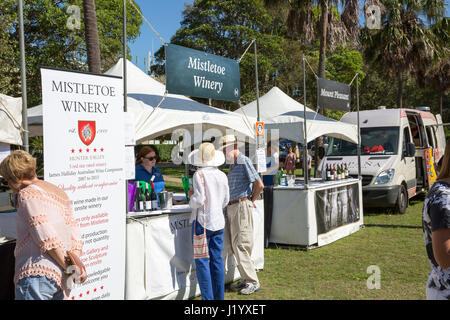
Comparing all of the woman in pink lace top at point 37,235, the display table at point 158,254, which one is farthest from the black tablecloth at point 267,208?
the woman in pink lace top at point 37,235

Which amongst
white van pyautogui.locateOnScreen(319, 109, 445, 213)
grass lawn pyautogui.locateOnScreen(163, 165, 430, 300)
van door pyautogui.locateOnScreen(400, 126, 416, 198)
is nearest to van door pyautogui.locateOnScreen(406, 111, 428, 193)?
white van pyautogui.locateOnScreen(319, 109, 445, 213)

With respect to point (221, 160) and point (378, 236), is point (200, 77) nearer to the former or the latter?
point (221, 160)

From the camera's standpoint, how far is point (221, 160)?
456 centimetres

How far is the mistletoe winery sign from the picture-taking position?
202 inches

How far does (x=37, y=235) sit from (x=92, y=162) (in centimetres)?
122

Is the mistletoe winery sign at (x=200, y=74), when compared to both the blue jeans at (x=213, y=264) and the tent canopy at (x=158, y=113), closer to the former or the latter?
the tent canopy at (x=158, y=113)

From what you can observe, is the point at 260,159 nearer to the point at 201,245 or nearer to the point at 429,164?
the point at 201,245

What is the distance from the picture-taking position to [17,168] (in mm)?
2693

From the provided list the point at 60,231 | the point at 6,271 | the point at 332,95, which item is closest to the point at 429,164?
the point at 332,95

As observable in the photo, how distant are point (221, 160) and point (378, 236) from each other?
16.4ft

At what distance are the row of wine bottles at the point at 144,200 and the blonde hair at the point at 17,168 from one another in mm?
2083

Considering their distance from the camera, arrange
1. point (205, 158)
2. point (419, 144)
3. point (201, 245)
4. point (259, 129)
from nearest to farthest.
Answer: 1. point (201, 245)
2. point (205, 158)
3. point (259, 129)
4. point (419, 144)

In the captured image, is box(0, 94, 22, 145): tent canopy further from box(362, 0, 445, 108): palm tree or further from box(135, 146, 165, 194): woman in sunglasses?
box(362, 0, 445, 108): palm tree

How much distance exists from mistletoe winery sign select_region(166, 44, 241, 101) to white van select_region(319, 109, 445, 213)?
4.29 m
